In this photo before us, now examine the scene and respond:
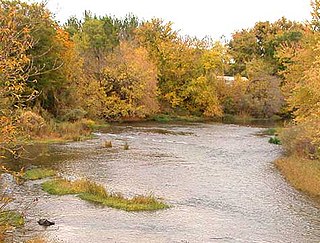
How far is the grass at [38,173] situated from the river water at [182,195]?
1.03m

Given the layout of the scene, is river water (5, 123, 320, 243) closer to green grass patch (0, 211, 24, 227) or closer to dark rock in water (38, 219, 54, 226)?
dark rock in water (38, 219, 54, 226)

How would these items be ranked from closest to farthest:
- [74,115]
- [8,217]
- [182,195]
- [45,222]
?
[8,217]
[45,222]
[182,195]
[74,115]

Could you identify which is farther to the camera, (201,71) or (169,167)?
(201,71)

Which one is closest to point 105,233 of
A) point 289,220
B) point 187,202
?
point 187,202

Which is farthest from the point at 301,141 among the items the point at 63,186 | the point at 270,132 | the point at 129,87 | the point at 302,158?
the point at 129,87

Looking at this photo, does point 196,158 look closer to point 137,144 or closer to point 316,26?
point 137,144

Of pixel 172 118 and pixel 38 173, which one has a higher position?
pixel 172 118

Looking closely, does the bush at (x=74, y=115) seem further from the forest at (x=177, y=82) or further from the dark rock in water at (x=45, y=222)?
the dark rock in water at (x=45, y=222)

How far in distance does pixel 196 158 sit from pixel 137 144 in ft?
23.4

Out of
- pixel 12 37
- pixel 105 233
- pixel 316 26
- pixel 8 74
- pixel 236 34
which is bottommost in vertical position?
pixel 105 233

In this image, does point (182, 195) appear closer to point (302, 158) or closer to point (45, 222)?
point (45, 222)

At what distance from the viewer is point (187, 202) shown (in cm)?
2195

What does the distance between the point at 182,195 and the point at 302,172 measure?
840cm

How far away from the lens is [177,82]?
69625mm
